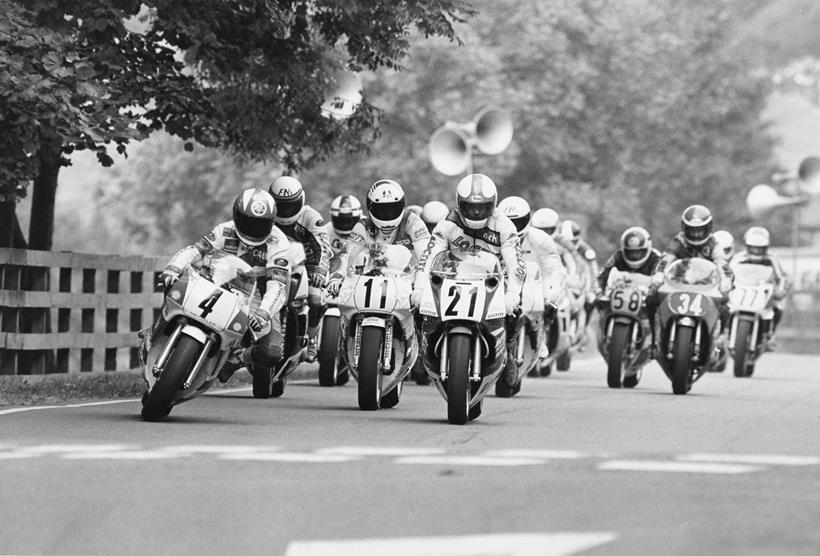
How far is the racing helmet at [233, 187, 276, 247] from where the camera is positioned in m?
14.4

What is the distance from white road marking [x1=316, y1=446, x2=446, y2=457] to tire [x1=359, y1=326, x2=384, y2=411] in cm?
292

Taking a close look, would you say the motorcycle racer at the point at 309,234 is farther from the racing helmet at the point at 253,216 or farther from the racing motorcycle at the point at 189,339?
the racing motorcycle at the point at 189,339

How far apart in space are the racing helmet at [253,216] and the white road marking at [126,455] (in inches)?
130

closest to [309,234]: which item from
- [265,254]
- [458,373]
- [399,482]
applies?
[265,254]

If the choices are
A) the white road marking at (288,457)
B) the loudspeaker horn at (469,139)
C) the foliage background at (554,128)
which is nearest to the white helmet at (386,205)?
the white road marking at (288,457)

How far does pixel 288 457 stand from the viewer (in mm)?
11273

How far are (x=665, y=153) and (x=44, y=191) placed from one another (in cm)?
4812

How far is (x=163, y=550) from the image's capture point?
8.12m

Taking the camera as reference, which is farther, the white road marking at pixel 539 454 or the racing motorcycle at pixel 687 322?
the racing motorcycle at pixel 687 322

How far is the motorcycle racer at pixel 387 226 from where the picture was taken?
16.5 meters

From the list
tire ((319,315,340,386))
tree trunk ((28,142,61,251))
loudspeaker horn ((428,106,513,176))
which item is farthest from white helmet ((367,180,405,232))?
loudspeaker horn ((428,106,513,176))

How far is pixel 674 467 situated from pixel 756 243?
17686mm

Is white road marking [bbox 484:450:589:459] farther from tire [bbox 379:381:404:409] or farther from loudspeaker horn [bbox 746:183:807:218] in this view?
loudspeaker horn [bbox 746:183:807:218]

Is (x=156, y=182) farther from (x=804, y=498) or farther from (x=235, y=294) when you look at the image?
(x=804, y=498)
